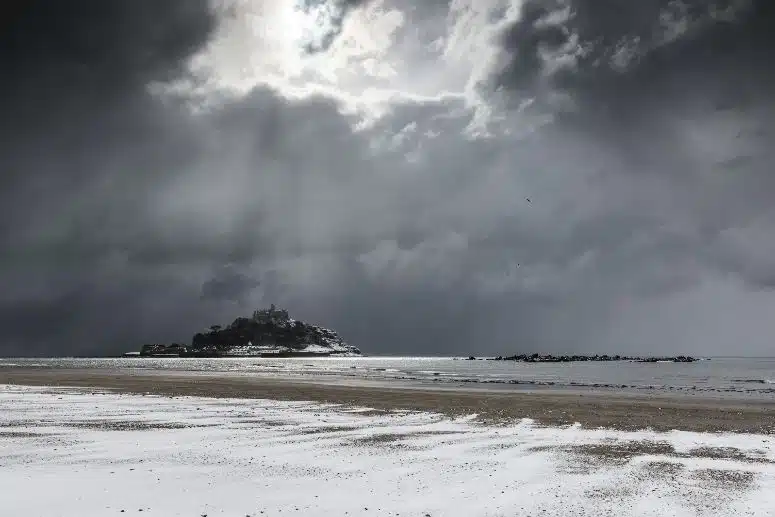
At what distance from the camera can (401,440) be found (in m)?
17.5

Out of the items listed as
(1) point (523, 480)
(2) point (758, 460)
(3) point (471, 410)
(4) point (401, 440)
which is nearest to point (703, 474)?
(2) point (758, 460)

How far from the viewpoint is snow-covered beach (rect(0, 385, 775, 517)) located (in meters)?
9.70

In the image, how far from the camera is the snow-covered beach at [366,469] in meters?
9.70

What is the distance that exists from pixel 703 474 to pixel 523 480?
4635 millimetres

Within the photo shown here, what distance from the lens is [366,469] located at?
41.6 ft

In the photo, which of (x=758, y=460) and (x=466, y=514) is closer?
(x=466, y=514)

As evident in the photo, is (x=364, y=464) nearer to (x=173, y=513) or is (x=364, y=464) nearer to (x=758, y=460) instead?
(x=173, y=513)

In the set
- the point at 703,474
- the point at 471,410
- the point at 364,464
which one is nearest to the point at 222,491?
the point at 364,464

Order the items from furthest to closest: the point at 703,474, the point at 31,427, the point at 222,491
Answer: the point at 31,427, the point at 703,474, the point at 222,491

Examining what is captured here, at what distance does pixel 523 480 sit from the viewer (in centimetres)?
1191

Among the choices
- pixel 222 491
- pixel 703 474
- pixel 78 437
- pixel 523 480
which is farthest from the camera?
pixel 78 437

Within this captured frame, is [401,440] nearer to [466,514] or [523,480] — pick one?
[523,480]

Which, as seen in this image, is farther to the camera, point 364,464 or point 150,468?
point 364,464

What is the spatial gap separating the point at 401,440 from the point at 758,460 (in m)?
9.92
